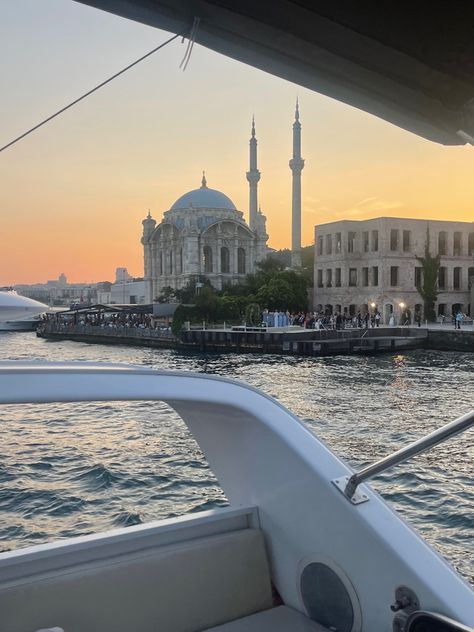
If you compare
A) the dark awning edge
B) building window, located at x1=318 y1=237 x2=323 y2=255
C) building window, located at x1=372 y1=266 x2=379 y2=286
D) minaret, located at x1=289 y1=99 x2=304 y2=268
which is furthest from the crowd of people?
the dark awning edge

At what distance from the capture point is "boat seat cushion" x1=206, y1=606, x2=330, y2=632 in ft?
6.17

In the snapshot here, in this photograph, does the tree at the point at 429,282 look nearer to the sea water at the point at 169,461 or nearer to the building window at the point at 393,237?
the building window at the point at 393,237

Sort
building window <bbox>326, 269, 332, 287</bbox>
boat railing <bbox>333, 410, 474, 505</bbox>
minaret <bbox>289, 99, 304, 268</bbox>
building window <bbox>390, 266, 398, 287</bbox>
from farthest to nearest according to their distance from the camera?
minaret <bbox>289, 99, 304, 268</bbox>, building window <bbox>326, 269, 332, 287</bbox>, building window <bbox>390, 266, 398, 287</bbox>, boat railing <bbox>333, 410, 474, 505</bbox>

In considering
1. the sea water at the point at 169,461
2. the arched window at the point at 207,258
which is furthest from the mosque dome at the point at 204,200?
the sea water at the point at 169,461

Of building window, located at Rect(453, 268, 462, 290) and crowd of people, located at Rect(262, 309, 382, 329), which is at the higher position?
building window, located at Rect(453, 268, 462, 290)

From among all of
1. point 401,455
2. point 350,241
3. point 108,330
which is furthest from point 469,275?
point 401,455

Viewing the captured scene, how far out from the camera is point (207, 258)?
65875 millimetres

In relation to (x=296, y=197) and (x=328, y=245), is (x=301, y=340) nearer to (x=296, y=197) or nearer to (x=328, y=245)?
(x=328, y=245)

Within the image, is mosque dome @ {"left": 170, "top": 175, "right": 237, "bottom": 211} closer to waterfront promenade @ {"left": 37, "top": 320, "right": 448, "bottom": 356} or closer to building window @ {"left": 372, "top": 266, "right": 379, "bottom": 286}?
building window @ {"left": 372, "top": 266, "right": 379, "bottom": 286}

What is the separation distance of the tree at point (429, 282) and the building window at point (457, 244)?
2.18 meters

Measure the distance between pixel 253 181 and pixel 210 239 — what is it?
10.6 meters

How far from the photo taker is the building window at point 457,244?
41.2m

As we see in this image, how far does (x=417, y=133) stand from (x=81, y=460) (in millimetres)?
8510

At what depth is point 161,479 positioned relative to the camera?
8.55 m
